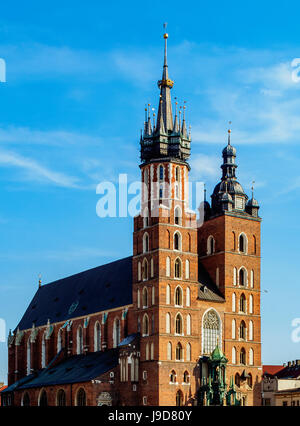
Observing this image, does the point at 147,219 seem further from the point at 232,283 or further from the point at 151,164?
the point at 232,283

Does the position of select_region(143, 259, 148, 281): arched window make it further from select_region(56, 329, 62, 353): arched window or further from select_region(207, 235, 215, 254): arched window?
select_region(56, 329, 62, 353): arched window

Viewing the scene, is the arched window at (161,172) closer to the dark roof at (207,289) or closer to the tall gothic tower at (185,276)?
the tall gothic tower at (185,276)

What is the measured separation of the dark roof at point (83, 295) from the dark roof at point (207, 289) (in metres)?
7.79

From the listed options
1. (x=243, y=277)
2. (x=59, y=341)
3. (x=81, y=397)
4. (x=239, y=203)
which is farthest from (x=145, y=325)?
(x=59, y=341)

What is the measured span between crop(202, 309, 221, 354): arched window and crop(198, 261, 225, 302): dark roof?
1411 mm

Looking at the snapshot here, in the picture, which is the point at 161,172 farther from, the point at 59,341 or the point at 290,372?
the point at 290,372

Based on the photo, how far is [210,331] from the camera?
7869 centimetres

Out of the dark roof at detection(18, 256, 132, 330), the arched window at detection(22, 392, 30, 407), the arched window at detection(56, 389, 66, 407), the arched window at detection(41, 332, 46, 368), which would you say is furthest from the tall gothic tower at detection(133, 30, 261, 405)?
the arched window at detection(41, 332, 46, 368)

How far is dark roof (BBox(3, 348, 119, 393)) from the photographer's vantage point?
79.5m

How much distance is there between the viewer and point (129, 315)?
81250mm

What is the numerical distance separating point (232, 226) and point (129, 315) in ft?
45.3

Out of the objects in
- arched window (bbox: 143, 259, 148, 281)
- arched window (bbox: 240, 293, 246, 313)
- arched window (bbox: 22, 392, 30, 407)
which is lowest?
arched window (bbox: 22, 392, 30, 407)

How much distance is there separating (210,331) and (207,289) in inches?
163
